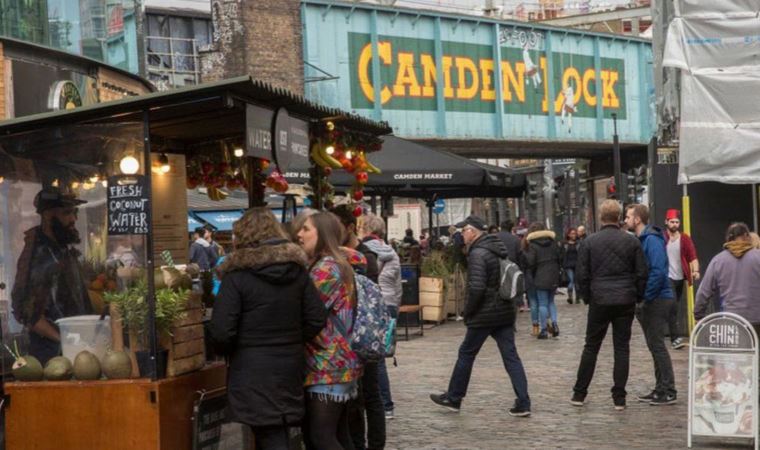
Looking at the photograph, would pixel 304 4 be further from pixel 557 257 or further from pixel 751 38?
pixel 751 38

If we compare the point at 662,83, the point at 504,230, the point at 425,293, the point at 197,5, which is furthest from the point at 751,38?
the point at 197,5

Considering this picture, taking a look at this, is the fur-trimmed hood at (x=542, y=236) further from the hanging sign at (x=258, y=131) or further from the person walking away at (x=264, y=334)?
the person walking away at (x=264, y=334)

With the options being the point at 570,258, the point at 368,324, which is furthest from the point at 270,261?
the point at 570,258

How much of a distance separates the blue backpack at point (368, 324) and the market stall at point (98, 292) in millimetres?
999

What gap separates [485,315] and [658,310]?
1630 millimetres

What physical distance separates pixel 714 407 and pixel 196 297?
4.13m

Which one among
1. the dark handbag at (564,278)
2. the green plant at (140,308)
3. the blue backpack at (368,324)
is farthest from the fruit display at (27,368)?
the dark handbag at (564,278)

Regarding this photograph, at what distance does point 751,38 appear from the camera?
15.0m

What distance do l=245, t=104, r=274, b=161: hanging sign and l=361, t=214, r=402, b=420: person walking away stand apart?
229cm

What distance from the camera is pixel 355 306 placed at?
7465 millimetres

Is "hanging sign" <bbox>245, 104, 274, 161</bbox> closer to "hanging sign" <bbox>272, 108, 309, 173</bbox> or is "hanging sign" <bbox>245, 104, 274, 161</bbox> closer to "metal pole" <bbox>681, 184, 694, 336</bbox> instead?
"hanging sign" <bbox>272, 108, 309, 173</bbox>

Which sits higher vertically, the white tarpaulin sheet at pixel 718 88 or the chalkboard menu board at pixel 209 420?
the white tarpaulin sheet at pixel 718 88

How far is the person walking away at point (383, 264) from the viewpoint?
10.5 meters

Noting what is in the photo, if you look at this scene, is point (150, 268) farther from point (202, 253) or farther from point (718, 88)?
point (202, 253)
